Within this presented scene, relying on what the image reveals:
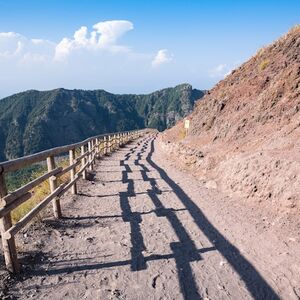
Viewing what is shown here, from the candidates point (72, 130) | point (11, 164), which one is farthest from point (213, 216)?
point (72, 130)

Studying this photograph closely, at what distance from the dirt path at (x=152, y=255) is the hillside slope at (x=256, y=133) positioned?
3.47 feet

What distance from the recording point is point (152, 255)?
→ 19.2ft

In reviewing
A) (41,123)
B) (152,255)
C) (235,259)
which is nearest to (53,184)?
(152,255)

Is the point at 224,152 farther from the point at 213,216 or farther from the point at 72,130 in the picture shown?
the point at 72,130

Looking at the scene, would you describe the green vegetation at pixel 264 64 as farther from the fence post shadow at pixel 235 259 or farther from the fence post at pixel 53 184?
the fence post at pixel 53 184

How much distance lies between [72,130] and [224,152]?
171 m

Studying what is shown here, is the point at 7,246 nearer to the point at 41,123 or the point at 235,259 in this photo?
the point at 235,259

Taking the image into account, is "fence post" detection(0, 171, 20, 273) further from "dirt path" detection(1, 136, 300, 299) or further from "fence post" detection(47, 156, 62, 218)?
"fence post" detection(47, 156, 62, 218)

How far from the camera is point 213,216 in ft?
26.8

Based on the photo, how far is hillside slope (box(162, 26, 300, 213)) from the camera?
8.57m

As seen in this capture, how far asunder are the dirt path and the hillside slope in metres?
1.06

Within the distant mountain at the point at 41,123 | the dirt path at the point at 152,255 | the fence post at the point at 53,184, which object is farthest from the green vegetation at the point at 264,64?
the distant mountain at the point at 41,123

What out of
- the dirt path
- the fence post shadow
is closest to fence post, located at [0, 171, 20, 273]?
the dirt path

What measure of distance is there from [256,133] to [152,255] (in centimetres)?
901
